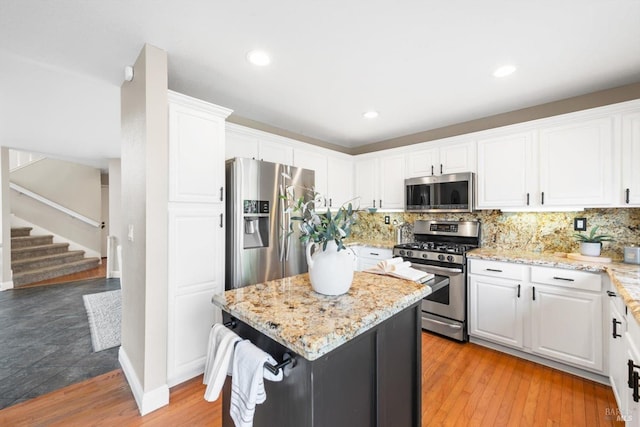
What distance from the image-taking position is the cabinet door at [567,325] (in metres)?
2.12

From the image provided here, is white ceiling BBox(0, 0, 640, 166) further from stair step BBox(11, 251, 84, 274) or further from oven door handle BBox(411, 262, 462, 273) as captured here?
stair step BBox(11, 251, 84, 274)

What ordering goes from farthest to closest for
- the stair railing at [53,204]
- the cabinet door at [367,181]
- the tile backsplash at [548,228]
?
the stair railing at [53,204] → the cabinet door at [367,181] → the tile backsplash at [548,228]

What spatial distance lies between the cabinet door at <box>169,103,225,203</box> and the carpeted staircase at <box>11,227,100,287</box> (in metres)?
5.42

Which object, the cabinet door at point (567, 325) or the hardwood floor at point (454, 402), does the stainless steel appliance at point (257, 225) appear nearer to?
the hardwood floor at point (454, 402)

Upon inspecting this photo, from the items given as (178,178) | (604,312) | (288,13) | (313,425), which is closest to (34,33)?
(178,178)

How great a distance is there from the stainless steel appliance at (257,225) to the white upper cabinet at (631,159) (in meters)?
2.91

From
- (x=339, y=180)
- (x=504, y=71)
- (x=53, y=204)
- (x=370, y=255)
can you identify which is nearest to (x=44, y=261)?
(x=53, y=204)

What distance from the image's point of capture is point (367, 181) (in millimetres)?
4082

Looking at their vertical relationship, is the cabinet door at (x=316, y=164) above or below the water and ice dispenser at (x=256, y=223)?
above

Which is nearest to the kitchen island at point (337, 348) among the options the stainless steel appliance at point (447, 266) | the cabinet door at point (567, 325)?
the stainless steel appliance at point (447, 266)

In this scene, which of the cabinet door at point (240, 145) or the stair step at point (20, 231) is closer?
the cabinet door at point (240, 145)

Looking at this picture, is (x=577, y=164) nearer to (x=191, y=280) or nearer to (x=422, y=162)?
(x=422, y=162)

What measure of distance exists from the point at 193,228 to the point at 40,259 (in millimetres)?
5845

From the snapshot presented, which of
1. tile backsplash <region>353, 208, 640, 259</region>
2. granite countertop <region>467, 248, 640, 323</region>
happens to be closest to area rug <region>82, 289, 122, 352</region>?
granite countertop <region>467, 248, 640, 323</region>
